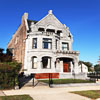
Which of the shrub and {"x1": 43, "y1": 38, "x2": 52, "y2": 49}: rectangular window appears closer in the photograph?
the shrub

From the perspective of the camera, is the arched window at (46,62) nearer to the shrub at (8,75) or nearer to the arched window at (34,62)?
the arched window at (34,62)

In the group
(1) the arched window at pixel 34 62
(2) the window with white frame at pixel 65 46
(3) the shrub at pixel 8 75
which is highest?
(2) the window with white frame at pixel 65 46

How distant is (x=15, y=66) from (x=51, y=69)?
1421 centimetres

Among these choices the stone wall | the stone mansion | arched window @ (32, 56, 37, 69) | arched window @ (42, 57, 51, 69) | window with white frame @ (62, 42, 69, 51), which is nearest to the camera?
the stone mansion

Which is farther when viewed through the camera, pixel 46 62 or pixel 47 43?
pixel 47 43

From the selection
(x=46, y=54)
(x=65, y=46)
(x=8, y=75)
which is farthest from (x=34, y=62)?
(x=8, y=75)

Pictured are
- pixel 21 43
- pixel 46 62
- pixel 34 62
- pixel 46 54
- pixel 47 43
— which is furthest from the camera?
pixel 21 43

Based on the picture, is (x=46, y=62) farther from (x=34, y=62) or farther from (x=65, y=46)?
(x=65, y=46)

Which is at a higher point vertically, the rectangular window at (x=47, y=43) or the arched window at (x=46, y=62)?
the rectangular window at (x=47, y=43)

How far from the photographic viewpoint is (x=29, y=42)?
27.6m

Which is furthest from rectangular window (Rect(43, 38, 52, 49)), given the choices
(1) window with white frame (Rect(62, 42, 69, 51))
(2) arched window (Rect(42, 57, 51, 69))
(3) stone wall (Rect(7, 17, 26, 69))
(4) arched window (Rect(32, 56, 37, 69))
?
(3) stone wall (Rect(7, 17, 26, 69))

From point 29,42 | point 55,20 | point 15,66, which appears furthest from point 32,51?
point 15,66

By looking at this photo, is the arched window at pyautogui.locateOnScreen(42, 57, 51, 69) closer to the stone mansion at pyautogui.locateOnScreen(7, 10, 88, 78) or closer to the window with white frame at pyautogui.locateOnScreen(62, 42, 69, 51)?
the stone mansion at pyautogui.locateOnScreen(7, 10, 88, 78)

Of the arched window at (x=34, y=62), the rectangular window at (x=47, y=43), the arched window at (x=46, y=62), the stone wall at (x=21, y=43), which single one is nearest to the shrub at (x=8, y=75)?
the arched window at (x=34, y=62)
